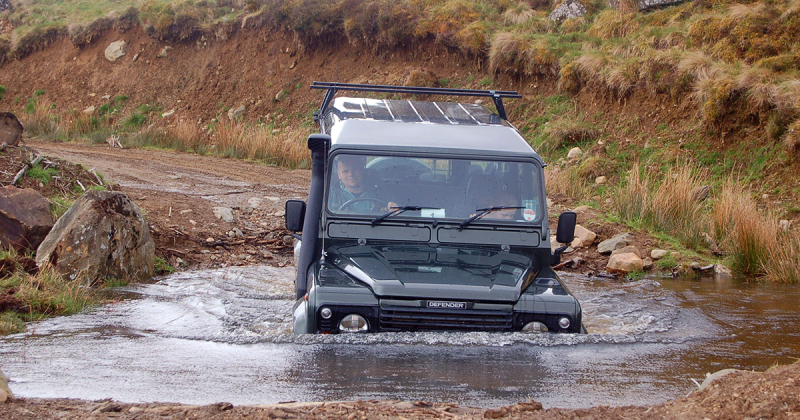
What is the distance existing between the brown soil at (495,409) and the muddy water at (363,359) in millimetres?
260

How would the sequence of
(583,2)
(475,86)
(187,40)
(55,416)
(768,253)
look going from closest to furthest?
1. (55,416)
2. (768,253)
3. (475,86)
4. (583,2)
5. (187,40)

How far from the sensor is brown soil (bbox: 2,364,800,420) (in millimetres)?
3088

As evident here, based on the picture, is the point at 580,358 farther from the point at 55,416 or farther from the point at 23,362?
the point at 23,362

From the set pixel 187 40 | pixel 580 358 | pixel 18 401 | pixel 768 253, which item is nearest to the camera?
pixel 18 401

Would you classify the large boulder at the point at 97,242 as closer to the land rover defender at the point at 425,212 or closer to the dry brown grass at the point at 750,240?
the land rover defender at the point at 425,212

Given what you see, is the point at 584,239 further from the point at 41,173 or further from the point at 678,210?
the point at 41,173

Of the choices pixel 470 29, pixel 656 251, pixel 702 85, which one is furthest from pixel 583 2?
pixel 656 251

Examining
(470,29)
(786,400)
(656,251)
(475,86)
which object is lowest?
(656,251)

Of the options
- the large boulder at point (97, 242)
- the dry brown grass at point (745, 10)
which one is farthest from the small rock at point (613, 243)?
Answer: the dry brown grass at point (745, 10)

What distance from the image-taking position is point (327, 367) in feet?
13.3

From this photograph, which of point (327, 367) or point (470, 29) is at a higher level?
point (470, 29)

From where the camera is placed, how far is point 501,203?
514cm

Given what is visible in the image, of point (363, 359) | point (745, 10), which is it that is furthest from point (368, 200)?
point (745, 10)

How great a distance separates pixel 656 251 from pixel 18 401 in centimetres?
781
